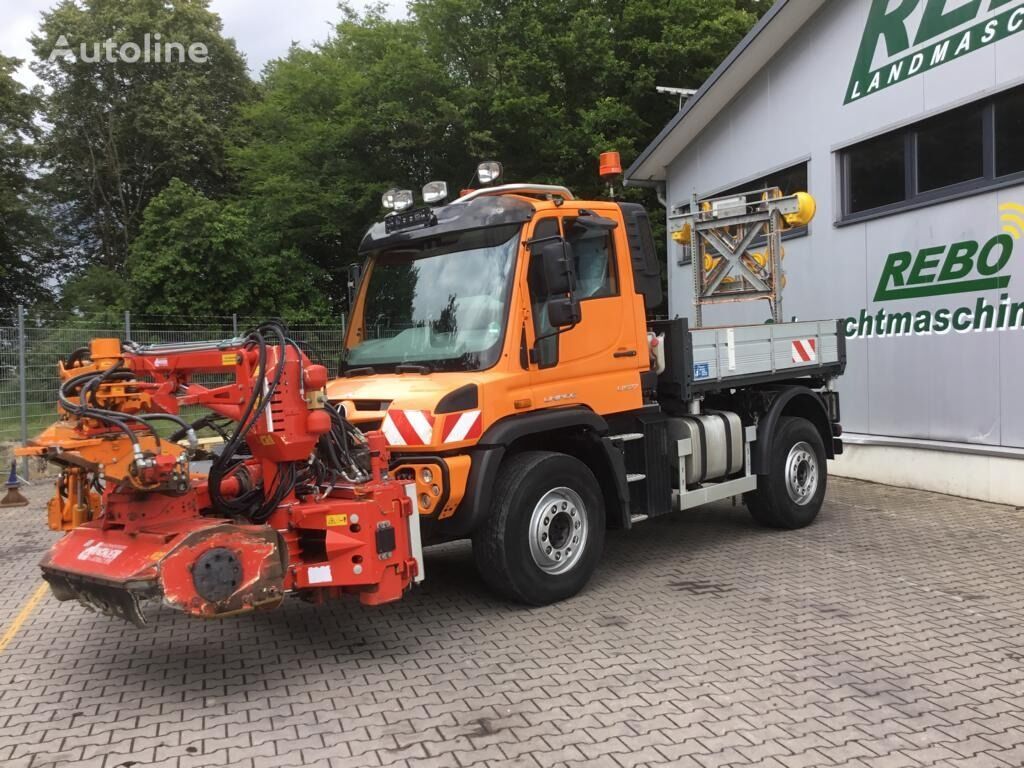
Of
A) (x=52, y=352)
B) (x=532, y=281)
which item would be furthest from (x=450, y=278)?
(x=52, y=352)

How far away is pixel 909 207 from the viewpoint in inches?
391

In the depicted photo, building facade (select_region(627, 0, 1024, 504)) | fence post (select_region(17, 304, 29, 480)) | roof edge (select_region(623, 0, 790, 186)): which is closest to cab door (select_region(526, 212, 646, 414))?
building facade (select_region(627, 0, 1024, 504))

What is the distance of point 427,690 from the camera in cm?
425

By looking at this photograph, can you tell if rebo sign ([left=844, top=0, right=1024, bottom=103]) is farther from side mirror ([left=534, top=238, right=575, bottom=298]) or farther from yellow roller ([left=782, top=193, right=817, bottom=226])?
side mirror ([left=534, top=238, right=575, bottom=298])

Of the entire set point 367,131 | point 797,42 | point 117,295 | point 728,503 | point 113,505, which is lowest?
point 728,503

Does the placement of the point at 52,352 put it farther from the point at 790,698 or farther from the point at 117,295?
the point at 117,295

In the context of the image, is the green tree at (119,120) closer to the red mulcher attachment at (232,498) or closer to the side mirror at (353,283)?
the side mirror at (353,283)

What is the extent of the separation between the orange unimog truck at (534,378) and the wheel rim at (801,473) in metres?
0.45

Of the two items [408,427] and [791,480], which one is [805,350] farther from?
[408,427]

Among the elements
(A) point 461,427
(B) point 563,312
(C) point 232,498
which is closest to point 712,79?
(B) point 563,312

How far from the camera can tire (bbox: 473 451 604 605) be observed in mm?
5242

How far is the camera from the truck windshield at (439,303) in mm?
5418

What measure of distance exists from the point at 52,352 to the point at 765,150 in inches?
427

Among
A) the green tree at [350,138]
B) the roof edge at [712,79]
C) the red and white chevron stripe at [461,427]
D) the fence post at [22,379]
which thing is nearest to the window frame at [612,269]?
the red and white chevron stripe at [461,427]
